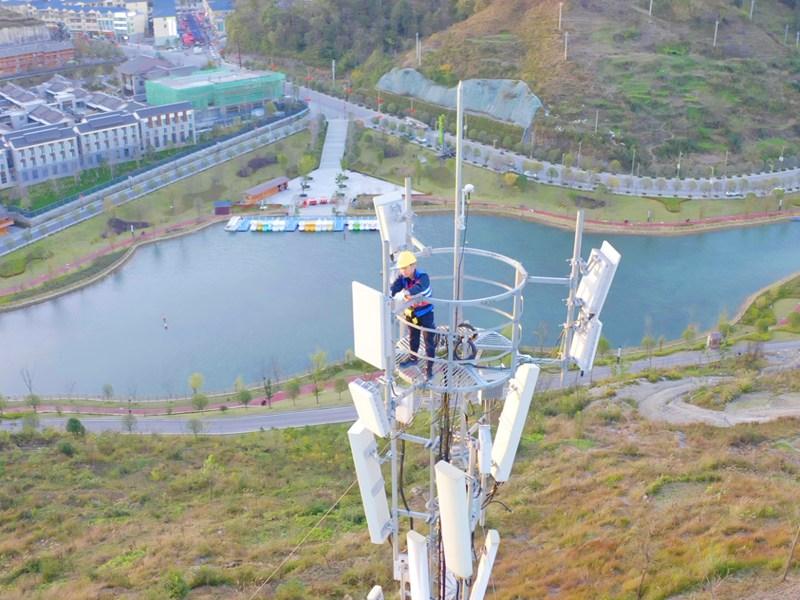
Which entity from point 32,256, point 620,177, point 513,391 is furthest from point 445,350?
point 620,177

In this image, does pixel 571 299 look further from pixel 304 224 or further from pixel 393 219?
pixel 304 224

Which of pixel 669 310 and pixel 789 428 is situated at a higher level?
pixel 789 428

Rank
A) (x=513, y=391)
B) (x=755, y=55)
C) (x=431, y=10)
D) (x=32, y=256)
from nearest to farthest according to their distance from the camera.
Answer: (x=513, y=391), (x=32, y=256), (x=755, y=55), (x=431, y=10)

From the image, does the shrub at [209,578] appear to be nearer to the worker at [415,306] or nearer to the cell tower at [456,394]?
the cell tower at [456,394]

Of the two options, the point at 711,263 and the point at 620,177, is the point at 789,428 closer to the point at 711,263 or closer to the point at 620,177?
the point at 711,263

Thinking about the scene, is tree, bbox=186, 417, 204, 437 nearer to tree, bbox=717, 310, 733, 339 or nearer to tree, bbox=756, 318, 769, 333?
tree, bbox=717, 310, 733, 339

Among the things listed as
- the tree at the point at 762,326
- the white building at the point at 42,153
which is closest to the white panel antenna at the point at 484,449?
the tree at the point at 762,326

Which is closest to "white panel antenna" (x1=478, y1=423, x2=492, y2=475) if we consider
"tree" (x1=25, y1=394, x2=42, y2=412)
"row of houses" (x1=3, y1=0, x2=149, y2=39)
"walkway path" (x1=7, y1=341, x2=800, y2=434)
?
"walkway path" (x1=7, y1=341, x2=800, y2=434)
